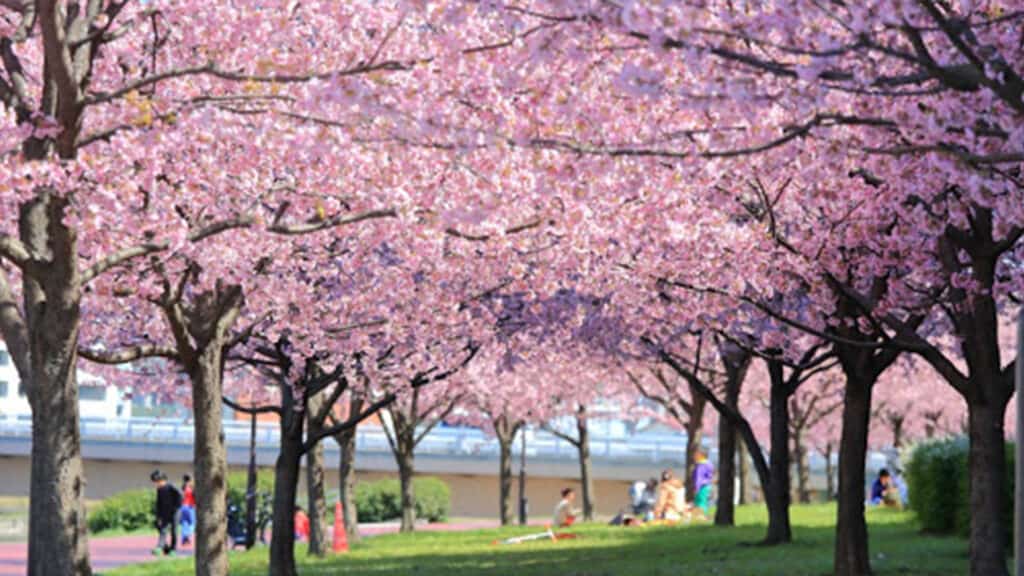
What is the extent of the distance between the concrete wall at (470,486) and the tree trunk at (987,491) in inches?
2026

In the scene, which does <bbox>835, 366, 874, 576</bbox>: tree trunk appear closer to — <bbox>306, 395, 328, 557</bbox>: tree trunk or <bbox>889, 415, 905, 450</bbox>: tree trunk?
<bbox>306, 395, 328, 557</bbox>: tree trunk

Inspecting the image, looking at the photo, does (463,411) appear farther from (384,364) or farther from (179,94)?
(179,94)

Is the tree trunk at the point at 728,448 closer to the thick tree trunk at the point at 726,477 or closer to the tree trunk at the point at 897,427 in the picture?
the thick tree trunk at the point at 726,477

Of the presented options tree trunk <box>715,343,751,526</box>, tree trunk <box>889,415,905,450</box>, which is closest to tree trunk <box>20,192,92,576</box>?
tree trunk <box>715,343,751,526</box>

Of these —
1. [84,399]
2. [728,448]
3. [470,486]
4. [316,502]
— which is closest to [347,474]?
[316,502]

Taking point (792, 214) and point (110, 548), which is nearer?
point (792, 214)

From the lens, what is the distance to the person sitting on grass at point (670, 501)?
1452 inches

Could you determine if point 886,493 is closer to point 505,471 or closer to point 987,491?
point 505,471

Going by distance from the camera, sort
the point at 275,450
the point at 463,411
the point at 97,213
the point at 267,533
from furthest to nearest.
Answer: the point at 275,450 → the point at 463,411 → the point at 267,533 → the point at 97,213

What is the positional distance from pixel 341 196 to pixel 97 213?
9.71ft

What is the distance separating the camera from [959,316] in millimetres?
15898

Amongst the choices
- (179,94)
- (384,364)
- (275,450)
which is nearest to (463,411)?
(275,450)

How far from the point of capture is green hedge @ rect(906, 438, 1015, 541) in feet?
86.7

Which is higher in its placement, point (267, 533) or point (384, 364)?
point (384, 364)
